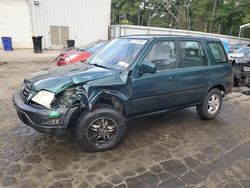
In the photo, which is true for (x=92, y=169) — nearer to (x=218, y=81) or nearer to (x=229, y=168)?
(x=229, y=168)

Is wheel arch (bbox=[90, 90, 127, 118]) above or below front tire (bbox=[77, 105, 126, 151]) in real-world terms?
above

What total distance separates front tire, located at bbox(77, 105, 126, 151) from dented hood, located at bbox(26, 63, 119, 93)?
470 mm

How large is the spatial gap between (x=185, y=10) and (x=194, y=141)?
37859mm

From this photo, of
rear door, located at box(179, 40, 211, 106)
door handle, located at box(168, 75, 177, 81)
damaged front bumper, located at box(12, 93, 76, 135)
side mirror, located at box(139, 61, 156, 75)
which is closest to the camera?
damaged front bumper, located at box(12, 93, 76, 135)

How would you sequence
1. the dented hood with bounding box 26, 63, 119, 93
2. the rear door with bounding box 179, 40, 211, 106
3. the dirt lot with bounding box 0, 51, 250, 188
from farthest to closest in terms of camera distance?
1. the rear door with bounding box 179, 40, 211, 106
2. the dented hood with bounding box 26, 63, 119, 93
3. the dirt lot with bounding box 0, 51, 250, 188

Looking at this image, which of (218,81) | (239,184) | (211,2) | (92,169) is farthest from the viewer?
(211,2)

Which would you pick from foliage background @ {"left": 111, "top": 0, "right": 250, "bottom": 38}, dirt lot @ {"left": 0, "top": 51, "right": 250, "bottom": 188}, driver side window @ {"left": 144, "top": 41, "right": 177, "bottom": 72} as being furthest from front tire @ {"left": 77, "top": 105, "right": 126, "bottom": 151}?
foliage background @ {"left": 111, "top": 0, "right": 250, "bottom": 38}

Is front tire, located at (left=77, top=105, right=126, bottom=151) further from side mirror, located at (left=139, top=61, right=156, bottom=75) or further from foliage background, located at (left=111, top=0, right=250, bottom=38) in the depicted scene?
foliage background, located at (left=111, top=0, right=250, bottom=38)

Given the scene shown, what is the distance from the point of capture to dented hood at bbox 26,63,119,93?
10.2 feet

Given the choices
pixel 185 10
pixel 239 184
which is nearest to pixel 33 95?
pixel 239 184

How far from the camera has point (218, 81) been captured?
15.4 feet

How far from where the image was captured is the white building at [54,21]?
17.4 meters

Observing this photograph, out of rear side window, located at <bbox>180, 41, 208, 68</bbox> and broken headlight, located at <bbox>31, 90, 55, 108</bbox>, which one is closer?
broken headlight, located at <bbox>31, 90, 55, 108</bbox>

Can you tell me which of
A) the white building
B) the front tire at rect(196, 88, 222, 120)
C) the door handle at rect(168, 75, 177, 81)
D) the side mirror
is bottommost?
the front tire at rect(196, 88, 222, 120)
